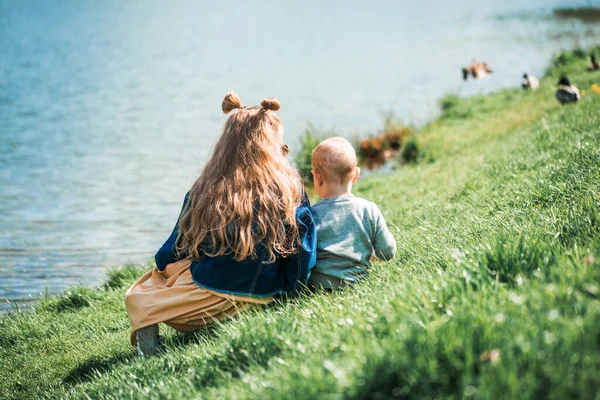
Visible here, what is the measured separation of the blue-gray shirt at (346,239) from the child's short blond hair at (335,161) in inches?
6.1

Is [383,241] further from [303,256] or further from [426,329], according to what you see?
[426,329]

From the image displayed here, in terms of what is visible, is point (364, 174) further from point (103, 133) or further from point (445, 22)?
point (445, 22)

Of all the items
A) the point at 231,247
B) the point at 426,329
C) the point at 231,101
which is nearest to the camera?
the point at 426,329

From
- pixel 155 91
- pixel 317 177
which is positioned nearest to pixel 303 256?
pixel 317 177

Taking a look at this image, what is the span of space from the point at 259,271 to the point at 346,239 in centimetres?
63

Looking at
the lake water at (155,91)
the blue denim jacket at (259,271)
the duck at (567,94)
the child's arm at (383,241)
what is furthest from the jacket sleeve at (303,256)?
the duck at (567,94)

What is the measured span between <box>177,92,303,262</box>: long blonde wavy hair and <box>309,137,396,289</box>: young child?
0.76 feet

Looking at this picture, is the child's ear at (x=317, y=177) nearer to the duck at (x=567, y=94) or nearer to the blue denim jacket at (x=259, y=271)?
the blue denim jacket at (x=259, y=271)

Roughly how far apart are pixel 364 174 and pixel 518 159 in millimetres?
6230

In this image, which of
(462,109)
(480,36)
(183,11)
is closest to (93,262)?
(462,109)

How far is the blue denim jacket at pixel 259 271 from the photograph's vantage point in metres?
3.86

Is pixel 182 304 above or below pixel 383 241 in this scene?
below

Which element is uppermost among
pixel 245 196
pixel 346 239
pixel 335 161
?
pixel 335 161

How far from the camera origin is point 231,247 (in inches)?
150
